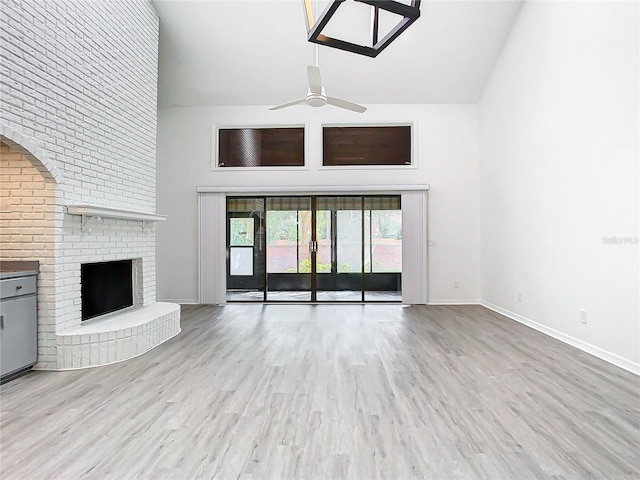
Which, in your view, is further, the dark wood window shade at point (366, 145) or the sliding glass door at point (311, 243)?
the sliding glass door at point (311, 243)

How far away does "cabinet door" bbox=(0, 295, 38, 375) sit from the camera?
10.8 ft

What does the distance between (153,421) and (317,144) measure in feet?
19.1

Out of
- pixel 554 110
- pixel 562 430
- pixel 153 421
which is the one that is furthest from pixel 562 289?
pixel 153 421

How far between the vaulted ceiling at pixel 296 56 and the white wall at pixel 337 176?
279 millimetres

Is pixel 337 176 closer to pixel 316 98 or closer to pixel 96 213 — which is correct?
pixel 316 98

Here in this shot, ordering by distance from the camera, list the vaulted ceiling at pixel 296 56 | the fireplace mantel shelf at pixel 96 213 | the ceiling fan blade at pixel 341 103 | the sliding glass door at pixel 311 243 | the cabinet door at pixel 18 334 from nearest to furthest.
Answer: the cabinet door at pixel 18 334 < the fireplace mantel shelf at pixel 96 213 < the ceiling fan blade at pixel 341 103 < the vaulted ceiling at pixel 296 56 < the sliding glass door at pixel 311 243

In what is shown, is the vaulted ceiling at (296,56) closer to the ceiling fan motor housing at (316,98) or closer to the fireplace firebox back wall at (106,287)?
the ceiling fan motor housing at (316,98)

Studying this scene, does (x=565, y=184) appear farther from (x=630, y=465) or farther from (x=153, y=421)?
(x=153, y=421)

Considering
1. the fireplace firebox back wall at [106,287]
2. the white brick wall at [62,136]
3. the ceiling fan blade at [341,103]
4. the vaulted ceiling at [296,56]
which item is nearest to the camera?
the white brick wall at [62,136]

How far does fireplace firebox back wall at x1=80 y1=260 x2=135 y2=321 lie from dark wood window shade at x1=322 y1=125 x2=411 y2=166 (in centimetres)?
400

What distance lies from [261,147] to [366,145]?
195cm

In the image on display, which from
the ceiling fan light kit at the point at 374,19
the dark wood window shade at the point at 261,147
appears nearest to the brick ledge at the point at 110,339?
the ceiling fan light kit at the point at 374,19

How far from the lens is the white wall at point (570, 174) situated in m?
3.72

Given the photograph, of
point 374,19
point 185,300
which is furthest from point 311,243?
point 374,19
